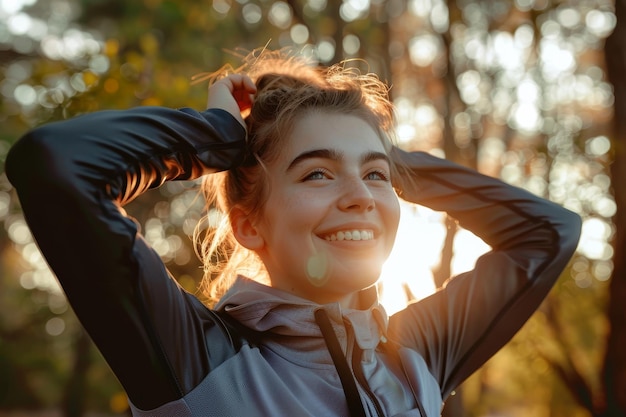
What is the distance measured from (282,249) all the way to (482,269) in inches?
31.7

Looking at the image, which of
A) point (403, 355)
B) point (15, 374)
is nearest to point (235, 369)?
point (403, 355)

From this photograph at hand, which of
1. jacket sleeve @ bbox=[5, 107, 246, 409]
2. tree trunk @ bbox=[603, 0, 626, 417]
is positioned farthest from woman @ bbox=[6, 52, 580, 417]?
tree trunk @ bbox=[603, 0, 626, 417]

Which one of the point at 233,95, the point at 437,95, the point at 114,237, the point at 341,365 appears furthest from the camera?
the point at 437,95

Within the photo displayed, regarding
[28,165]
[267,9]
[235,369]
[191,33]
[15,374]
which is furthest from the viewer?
[15,374]

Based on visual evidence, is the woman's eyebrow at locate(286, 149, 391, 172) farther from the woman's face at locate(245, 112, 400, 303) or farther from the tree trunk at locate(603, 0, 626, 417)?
the tree trunk at locate(603, 0, 626, 417)

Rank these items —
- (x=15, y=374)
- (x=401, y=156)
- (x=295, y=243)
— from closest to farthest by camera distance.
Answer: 1. (x=295, y=243)
2. (x=401, y=156)
3. (x=15, y=374)

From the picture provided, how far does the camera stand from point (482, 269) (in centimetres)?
244

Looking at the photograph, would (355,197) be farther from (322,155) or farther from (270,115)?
(270,115)

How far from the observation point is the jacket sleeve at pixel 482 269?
2311mm

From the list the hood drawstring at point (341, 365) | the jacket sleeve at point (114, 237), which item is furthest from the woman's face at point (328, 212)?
the jacket sleeve at point (114, 237)

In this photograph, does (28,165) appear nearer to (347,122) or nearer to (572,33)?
(347,122)

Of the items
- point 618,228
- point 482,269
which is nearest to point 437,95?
point 618,228

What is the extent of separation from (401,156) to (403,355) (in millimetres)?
706

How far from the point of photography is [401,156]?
2453 millimetres
